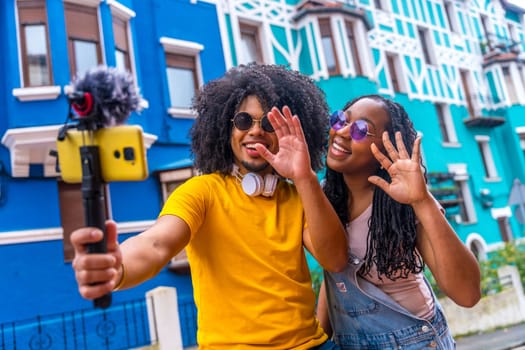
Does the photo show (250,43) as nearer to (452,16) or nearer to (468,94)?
(468,94)

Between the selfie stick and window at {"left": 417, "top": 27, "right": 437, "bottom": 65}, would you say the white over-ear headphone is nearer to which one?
the selfie stick

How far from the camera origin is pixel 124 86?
→ 47.3 inches

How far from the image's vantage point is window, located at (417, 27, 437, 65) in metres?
19.0

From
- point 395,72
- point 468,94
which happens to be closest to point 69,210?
point 395,72

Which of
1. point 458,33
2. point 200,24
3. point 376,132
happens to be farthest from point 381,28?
point 376,132

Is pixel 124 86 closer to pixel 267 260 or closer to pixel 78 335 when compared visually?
pixel 267 260

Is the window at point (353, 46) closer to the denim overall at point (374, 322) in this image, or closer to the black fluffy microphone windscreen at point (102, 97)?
the denim overall at point (374, 322)

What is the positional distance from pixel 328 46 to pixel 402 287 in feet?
42.0

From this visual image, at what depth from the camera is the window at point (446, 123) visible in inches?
737

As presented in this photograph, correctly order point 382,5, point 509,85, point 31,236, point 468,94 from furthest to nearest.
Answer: point 509,85
point 468,94
point 382,5
point 31,236

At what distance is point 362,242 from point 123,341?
22.7ft

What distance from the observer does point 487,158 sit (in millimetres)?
20328

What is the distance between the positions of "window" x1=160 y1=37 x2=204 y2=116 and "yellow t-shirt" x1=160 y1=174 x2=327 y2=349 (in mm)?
8406

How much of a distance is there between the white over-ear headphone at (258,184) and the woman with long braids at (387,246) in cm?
39
